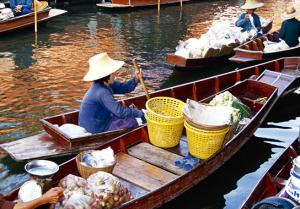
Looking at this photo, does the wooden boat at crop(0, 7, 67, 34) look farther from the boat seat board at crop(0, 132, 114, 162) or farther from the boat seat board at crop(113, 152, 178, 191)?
the boat seat board at crop(113, 152, 178, 191)

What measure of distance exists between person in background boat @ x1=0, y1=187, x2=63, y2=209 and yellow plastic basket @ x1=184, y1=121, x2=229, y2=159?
2.27 metres

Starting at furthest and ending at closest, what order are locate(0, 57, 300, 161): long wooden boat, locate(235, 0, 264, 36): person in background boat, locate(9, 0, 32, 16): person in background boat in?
locate(9, 0, 32, 16): person in background boat < locate(235, 0, 264, 36): person in background boat < locate(0, 57, 300, 161): long wooden boat

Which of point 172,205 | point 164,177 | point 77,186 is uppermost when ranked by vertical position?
point 77,186

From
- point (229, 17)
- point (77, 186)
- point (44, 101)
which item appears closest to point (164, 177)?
point (77, 186)

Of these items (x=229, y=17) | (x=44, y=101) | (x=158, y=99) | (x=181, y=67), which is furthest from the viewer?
(x=229, y=17)

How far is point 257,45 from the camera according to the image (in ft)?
41.6

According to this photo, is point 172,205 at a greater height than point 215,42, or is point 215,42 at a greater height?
point 215,42

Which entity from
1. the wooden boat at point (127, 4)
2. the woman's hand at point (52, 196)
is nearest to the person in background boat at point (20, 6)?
the wooden boat at point (127, 4)

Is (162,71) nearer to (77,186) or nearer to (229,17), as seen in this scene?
(77,186)

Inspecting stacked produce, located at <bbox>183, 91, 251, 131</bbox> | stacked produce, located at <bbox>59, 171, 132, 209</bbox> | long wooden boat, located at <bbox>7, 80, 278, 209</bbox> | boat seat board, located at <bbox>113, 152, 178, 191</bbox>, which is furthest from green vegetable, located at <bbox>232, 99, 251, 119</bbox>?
stacked produce, located at <bbox>59, 171, 132, 209</bbox>

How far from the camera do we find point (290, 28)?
38.2 ft

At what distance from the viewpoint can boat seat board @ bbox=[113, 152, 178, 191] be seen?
19.0 ft

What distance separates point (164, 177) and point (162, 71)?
667 cm

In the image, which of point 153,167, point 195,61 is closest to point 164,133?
point 153,167
